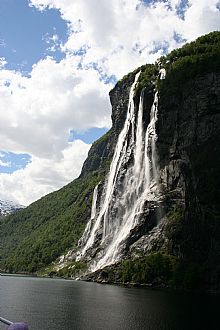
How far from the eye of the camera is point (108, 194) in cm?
14050

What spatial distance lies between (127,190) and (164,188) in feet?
54.6

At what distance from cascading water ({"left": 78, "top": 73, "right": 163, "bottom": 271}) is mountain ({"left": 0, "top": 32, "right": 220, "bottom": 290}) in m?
0.32

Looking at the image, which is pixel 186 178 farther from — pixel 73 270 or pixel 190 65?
pixel 73 270

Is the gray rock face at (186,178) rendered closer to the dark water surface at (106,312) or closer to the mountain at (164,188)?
the mountain at (164,188)

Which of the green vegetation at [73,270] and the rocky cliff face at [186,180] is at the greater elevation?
the rocky cliff face at [186,180]

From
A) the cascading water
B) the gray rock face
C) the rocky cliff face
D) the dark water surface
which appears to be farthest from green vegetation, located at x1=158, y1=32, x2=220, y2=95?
the dark water surface

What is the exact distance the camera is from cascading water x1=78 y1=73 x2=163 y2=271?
114m

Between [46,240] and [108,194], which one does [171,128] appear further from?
[46,240]

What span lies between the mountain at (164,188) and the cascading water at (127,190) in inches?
12.5

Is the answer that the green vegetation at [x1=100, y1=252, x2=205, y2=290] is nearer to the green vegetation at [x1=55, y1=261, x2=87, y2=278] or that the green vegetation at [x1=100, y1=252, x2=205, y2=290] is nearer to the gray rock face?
the gray rock face

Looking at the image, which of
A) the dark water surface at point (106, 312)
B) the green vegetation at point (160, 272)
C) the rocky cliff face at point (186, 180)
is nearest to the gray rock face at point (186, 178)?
the rocky cliff face at point (186, 180)

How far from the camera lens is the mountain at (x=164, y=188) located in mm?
94000

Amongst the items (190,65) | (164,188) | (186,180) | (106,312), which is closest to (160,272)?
(186,180)

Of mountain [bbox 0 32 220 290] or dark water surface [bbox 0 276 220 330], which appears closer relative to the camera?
dark water surface [bbox 0 276 220 330]
